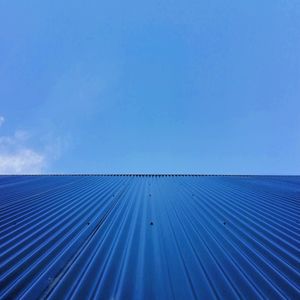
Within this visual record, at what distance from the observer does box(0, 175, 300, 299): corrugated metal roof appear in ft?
6.15

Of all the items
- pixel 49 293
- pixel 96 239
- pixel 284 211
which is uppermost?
pixel 284 211

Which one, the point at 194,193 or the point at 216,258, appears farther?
the point at 194,193

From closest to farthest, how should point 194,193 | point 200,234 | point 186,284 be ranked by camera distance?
point 186,284, point 200,234, point 194,193

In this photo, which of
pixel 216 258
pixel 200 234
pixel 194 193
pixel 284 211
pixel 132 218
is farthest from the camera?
pixel 194 193

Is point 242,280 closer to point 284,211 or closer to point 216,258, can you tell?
point 216,258

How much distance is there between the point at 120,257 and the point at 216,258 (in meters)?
0.97

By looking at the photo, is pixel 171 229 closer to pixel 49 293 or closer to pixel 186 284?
pixel 186 284

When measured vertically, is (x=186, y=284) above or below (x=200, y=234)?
below

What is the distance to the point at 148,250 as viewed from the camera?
2.50m

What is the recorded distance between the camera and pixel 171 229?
10.1 ft

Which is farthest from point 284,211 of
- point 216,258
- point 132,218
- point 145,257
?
point 145,257

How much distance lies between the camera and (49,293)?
179 centimetres

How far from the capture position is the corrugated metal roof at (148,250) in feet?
6.15

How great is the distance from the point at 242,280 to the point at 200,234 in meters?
0.94
